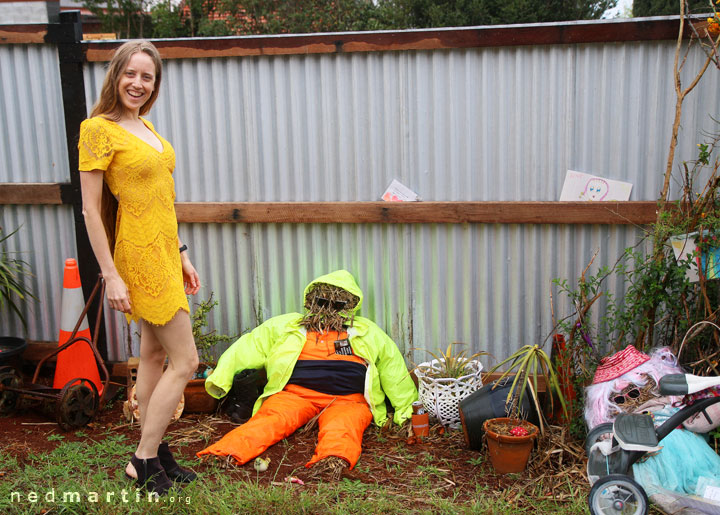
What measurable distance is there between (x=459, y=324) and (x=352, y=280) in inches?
32.5

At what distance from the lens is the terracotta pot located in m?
3.56

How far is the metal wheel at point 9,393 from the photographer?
448 centimetres

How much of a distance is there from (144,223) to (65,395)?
6.02 feet

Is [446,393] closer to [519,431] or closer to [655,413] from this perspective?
[519,431]

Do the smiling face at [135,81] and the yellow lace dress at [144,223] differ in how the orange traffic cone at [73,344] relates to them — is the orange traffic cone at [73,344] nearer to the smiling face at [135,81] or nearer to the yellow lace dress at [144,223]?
the yellow lace dress at [144,223]

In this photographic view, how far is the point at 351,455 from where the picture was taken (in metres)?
3.74

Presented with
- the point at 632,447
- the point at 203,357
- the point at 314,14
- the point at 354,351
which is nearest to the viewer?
the point at 632,447

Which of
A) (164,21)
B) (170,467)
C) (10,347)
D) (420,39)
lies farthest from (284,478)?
(164,21)

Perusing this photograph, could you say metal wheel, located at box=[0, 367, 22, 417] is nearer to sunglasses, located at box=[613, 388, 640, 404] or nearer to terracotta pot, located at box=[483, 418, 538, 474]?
terracotta pot, located at box=[483, 418, 538, 474]

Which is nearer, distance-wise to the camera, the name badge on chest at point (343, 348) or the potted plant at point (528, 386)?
the potted plant at point (528, 386)

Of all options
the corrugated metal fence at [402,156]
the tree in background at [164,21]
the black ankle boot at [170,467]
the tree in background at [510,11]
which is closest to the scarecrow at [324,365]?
the corrugated metal fence at [402,156]

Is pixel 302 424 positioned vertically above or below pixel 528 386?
below

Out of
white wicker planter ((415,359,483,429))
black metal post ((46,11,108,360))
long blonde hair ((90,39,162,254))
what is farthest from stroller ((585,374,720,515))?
black metal post ((46,11,108,360))

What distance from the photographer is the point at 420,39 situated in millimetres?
4402
